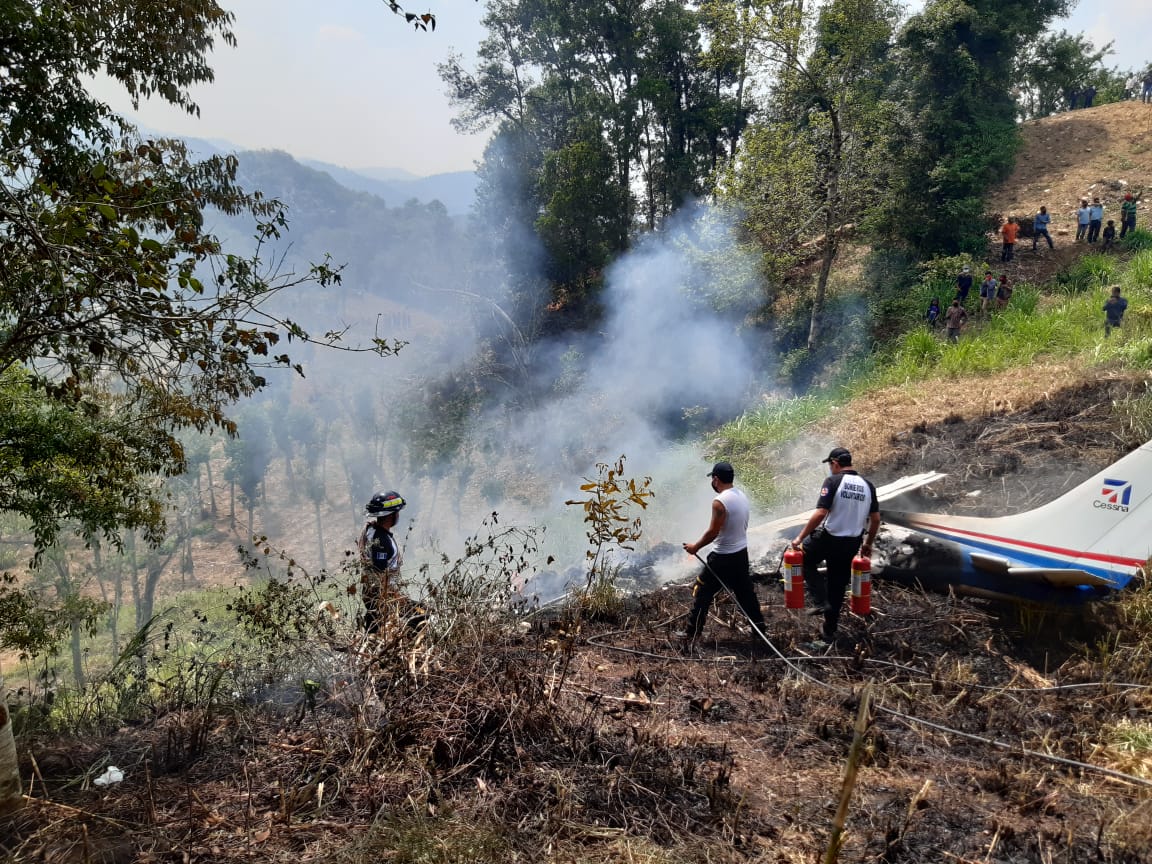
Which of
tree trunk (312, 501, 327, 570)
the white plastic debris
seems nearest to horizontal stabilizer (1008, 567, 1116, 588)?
the white plastic debris

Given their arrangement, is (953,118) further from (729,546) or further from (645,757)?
(645,757)

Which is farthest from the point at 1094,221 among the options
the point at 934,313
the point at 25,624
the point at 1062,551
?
the point at 25,624

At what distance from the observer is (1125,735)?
3857mm

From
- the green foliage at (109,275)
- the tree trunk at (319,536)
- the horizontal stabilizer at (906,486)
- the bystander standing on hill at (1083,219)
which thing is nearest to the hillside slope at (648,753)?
the horizontal stabilizer at (906,486)

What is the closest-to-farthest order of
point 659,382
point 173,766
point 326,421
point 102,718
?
point 173,766, point 102,718, point 659,382, point 326,421

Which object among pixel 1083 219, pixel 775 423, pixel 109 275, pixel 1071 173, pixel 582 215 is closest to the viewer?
pixel 109 275

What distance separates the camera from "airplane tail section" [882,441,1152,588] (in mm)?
5102

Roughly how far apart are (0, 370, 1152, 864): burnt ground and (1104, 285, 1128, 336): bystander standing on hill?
26.0 ft

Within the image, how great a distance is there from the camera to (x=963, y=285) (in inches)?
599

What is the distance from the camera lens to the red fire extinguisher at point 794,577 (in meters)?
5.43

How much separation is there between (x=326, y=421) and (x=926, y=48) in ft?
95.4

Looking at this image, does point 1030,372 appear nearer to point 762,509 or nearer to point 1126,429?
point 1126,429

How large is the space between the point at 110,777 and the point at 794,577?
4.41 m

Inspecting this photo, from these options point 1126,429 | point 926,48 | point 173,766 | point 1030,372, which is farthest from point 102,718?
point 926,48
